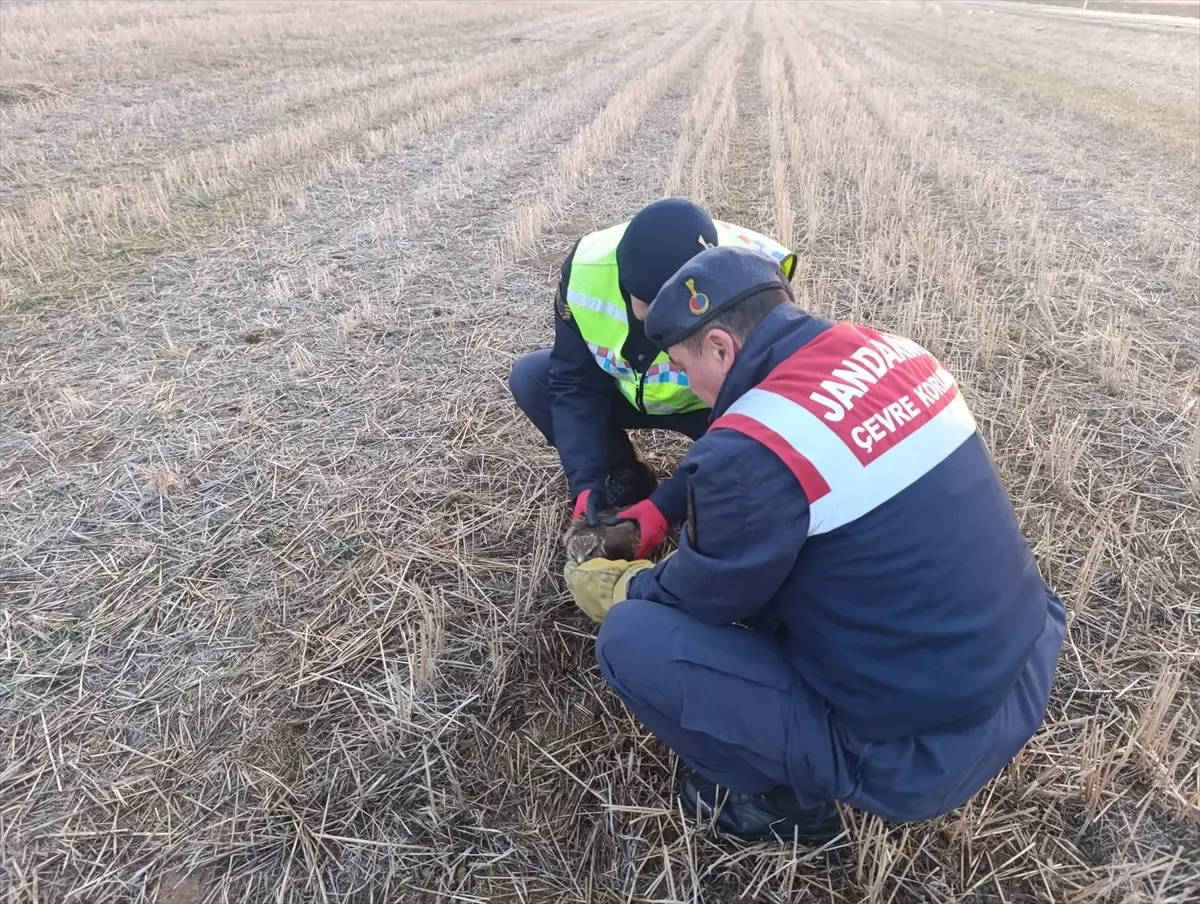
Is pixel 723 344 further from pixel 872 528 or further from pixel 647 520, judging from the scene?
pixel 647 520

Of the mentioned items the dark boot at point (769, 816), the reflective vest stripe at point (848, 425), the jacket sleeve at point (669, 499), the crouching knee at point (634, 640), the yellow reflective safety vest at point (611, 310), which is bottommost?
the dark boot at point (769, 816)

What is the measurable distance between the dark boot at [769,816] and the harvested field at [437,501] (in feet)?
0.17

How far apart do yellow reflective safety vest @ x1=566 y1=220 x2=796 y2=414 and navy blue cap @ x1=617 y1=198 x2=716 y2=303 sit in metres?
0.18

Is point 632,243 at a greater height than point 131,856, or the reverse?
point 632,243

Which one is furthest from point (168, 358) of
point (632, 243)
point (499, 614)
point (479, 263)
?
point (632, 243)

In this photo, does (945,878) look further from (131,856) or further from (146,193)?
(146,193)

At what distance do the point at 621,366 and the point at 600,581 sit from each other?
0.81 metres

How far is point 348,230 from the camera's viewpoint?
6.15 meters

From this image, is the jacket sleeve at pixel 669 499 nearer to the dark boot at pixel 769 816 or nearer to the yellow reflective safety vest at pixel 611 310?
the yellow reflective safety vest at pixel 611 310

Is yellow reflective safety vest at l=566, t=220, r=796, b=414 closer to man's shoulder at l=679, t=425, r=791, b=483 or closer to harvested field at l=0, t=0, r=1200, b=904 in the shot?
harvested field at l=0, t=0, r=1200, b=904

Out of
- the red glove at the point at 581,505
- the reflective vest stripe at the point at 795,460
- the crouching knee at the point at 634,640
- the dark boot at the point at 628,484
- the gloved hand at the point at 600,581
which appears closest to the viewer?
the reflective vest stripe at the point at 795,460

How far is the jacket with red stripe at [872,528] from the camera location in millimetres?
1528

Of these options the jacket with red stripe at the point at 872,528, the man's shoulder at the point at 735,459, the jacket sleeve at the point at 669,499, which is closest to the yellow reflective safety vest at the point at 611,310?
the jacket sleeve at the point at 669,499

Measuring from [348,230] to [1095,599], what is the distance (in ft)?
18.7
